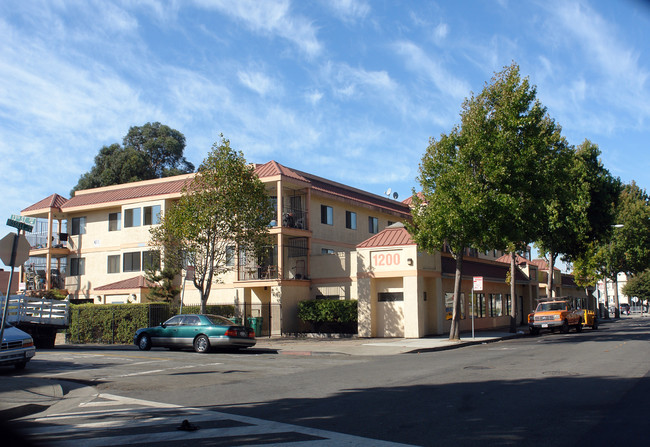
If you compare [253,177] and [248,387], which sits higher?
[253,177]

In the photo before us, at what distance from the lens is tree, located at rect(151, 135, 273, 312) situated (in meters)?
26.4

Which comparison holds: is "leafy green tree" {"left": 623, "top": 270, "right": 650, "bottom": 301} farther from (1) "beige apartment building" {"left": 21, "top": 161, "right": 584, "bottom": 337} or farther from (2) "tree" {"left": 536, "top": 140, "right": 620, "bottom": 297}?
(2) "tree" {"left": 536, "top": 140, "right": 620, "bottom": 297}

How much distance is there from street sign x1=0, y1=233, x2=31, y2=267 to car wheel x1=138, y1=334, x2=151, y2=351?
36.7 feet

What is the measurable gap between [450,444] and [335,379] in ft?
20.7

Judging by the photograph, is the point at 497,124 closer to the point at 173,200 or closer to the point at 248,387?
the point at 248,387

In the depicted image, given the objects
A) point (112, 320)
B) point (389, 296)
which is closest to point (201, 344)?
point (112, 320)

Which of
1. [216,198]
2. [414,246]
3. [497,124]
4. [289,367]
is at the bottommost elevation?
[289,367]

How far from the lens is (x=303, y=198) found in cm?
3328

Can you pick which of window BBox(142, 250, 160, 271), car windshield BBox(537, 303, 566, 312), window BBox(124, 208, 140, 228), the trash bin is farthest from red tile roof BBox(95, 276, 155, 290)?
car windshield BBox(537, 303, 566, 312)

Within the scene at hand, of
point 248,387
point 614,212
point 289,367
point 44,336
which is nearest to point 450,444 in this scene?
point 248,387

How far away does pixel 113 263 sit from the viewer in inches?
1513

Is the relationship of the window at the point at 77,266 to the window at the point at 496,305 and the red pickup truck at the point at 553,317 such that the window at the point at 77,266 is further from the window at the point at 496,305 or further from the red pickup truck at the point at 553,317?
the red pickup truck at the point at 553,317

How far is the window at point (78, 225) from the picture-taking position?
1587 inches

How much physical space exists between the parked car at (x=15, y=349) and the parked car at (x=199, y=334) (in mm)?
6591
